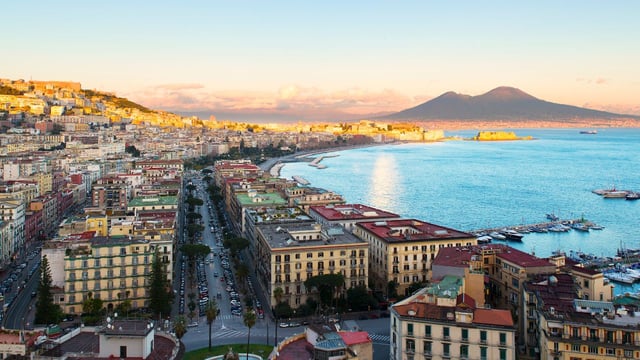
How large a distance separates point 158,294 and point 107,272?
1960 millimetres

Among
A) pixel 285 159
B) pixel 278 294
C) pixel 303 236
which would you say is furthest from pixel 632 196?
pixel 285 159

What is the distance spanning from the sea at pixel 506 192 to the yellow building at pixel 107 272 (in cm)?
1817

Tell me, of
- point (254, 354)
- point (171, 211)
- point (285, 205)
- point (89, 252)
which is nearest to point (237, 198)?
point (285, 205)

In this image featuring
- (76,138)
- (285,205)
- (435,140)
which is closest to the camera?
(285,205)

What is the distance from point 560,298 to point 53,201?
27.0m

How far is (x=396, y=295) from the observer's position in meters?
19.0

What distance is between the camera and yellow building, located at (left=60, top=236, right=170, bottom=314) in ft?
55.2

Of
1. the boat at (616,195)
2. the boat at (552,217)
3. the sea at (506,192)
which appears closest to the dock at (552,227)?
the sea at (506,192)

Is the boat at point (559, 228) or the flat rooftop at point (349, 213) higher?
the flat rooftop at point (349, 213)

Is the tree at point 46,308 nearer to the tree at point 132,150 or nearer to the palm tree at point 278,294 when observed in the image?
the palm tree at point 278,294

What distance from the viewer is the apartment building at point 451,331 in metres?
10.8

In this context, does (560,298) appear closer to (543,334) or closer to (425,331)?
(543,334)

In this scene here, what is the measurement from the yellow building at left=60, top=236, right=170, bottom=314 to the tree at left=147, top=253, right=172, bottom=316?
85cm

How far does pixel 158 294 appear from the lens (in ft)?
53.5
